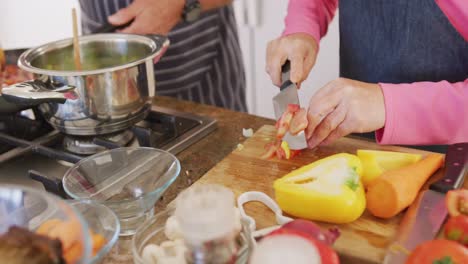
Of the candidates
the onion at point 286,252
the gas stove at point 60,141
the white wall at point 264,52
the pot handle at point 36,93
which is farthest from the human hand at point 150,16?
the white wall at point 264,52

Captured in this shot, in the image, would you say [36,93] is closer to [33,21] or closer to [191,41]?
[191,41]

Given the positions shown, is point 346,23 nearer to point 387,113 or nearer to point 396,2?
point 396,2

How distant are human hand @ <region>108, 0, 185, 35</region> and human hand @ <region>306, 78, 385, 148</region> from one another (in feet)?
1.59

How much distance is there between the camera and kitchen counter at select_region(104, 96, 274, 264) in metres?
0.80

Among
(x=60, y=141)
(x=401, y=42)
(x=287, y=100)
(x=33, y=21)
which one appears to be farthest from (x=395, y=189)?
(x=33, y=21)

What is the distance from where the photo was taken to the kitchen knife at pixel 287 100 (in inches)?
38.8

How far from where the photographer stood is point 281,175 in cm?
95

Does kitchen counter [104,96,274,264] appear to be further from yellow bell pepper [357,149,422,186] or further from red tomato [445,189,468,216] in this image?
red tomato [445,189,468,216]

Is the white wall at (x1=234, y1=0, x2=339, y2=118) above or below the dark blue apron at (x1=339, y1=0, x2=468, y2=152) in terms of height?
below

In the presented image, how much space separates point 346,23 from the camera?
3.97ft

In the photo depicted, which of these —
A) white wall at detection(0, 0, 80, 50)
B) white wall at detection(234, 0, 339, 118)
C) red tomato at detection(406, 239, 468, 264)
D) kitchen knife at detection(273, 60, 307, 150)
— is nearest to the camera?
red tomato at detection(406, 239, 468, 264)

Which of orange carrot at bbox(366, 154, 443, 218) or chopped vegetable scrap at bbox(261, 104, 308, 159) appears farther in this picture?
chopped vegetable scrap at bbox(261, 104, 308, 159)

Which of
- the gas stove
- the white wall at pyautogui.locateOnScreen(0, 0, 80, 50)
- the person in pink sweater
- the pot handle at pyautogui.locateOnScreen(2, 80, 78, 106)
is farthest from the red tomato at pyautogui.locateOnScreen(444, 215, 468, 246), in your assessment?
the white wall at pyautogui.locateOnScreen(0, 0, 80, 50)

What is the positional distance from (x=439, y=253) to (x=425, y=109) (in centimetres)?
34
